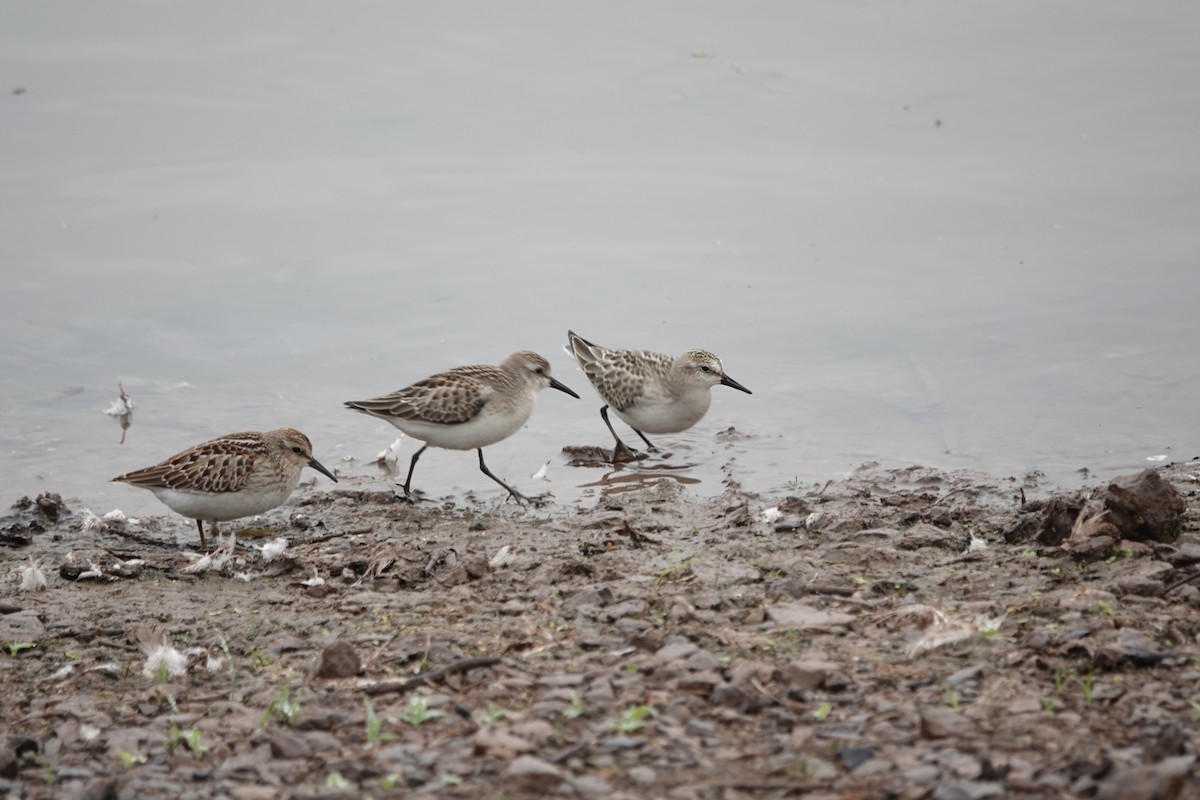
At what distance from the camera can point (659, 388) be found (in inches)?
416

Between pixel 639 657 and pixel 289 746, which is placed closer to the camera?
pixel 289 746

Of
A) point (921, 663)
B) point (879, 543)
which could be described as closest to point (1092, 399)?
point (879, 543)

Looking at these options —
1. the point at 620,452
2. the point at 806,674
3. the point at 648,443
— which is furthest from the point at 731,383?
the point at 806,674

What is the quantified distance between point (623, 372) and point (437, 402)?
1801 mm

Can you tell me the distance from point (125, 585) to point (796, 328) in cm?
658

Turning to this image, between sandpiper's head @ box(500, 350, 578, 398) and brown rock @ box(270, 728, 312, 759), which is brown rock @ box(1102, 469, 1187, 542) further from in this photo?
sandpiper's head @ box(500, 350, 578, 398)

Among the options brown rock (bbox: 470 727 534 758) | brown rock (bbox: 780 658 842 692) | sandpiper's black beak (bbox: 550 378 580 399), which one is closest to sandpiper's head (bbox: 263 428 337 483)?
sandpiper's black beak (bbox: 550 378 580 399)

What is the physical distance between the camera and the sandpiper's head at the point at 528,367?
1032 cm

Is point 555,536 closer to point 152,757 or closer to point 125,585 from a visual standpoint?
point 125,585

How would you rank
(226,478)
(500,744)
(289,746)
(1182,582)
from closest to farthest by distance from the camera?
(500,744), (289,746), (1182,582), (226,478)

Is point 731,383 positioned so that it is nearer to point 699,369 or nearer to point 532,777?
point 699,369

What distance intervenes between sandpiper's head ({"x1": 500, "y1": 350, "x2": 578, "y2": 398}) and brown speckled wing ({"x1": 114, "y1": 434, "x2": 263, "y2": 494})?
222 cm

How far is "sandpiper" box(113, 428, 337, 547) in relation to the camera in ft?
27.7

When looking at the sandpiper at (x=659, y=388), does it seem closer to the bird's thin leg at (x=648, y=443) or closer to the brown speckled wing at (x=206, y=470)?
the bird's thin leg at (x=648, y=443)
